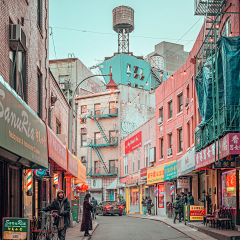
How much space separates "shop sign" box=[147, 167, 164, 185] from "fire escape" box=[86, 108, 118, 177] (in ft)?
51.7

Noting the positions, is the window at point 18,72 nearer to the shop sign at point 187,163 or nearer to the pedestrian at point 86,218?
the pedestrian at point 86,218

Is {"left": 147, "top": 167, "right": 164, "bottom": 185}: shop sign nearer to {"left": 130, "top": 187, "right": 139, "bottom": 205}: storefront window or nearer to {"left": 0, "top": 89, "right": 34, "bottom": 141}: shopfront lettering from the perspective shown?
{"left": 130, "top": 187, "right": 139, "bottom": 205}: storefront window

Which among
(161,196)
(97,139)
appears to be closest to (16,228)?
(161,196)

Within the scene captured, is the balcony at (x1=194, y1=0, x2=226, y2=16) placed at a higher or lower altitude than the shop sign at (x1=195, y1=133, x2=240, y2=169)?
higher

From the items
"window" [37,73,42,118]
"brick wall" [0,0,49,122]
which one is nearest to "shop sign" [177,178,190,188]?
"brick wall" [0,0,49,122]

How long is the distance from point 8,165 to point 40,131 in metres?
1.32

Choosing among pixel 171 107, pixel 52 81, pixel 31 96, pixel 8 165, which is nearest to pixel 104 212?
pixel 171 107

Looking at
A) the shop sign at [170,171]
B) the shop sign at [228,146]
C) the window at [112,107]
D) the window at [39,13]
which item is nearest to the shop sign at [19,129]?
the shop sign at [228,146]

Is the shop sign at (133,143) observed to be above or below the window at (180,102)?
below

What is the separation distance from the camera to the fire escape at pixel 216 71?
12.5m

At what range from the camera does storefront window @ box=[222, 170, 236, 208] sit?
15457mm

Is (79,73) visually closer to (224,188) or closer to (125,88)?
(125,88)

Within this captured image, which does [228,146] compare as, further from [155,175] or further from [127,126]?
[127,126]

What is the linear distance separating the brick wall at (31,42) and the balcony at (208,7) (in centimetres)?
710
